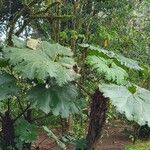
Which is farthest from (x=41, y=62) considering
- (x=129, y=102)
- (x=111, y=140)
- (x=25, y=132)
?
(x=111, y=140)

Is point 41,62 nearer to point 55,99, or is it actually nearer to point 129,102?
point 55,99

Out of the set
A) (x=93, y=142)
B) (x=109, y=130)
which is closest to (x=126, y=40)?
(x=109, y=130)

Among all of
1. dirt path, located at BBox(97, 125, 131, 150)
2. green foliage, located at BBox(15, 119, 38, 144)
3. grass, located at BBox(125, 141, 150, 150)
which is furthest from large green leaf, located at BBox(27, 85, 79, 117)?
grass, located at BBox(125, 141, 150, 150)

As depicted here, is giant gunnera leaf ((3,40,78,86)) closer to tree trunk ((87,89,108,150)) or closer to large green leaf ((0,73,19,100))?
large green leaf ((0,73,19,100))

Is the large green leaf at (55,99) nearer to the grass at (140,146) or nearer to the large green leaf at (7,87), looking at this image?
the large green leaf at (7,87)

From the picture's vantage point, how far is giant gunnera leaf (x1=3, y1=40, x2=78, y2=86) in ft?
13.8

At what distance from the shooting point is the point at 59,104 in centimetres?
436

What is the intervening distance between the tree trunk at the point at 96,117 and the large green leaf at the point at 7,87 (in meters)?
0.81

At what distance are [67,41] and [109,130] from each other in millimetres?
2485

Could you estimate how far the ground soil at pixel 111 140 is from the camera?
26.9ft

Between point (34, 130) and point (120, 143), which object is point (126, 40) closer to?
point (120, 143)

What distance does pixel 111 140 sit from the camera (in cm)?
909

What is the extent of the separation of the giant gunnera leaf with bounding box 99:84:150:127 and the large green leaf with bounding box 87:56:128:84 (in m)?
0.15

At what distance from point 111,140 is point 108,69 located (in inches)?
191
